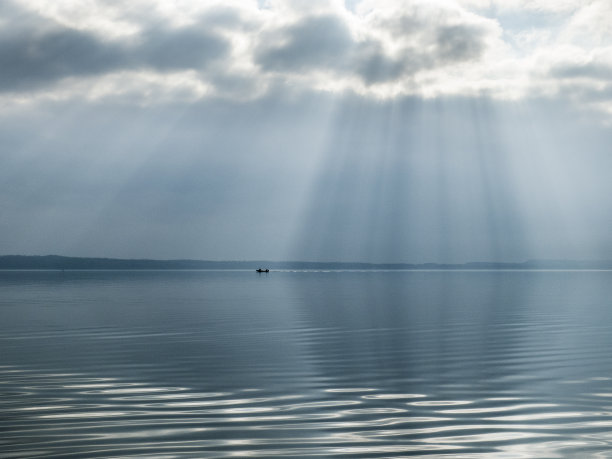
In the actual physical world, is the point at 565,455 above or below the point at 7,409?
below

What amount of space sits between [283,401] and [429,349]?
1517 centimetres

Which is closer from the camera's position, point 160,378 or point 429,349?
point 160,378

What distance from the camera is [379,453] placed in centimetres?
1412

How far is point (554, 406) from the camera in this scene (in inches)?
751

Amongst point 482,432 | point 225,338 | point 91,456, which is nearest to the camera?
point 91,456

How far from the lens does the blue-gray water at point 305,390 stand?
49.2ft

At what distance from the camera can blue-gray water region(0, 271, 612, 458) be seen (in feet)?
49.2

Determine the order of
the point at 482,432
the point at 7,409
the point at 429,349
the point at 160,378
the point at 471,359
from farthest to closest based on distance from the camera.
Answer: the point at 429,349 → the point at 471,359 → the point at 160,378 → the point at 7,409 → the point at 482,432

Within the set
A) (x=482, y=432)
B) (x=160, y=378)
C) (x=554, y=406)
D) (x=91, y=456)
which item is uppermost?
(x=160, y=378)

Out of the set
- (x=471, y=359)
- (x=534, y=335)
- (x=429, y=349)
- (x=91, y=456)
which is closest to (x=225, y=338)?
(x=429, y=349)

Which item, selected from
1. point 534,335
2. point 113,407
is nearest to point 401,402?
point 113,407

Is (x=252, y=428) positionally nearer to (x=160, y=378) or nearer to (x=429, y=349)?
(x=160, y=378)

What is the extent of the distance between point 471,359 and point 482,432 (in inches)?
555

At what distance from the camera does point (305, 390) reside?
71.7 ft
